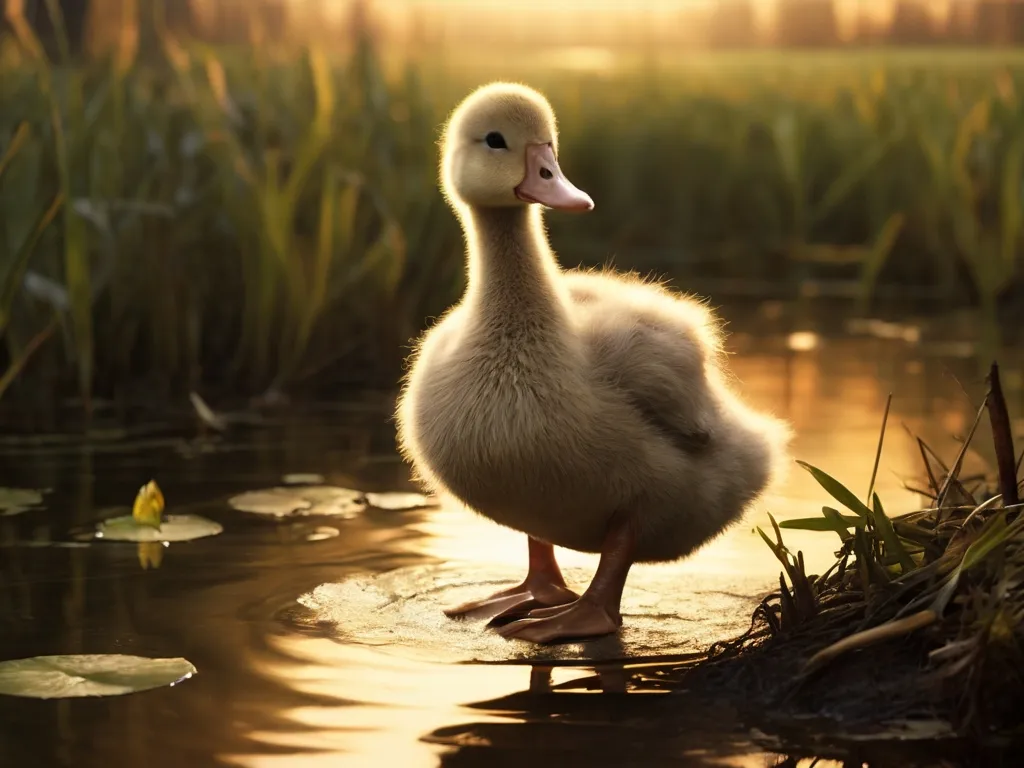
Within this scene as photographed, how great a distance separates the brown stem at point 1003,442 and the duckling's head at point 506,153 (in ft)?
4.28

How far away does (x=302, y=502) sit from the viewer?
6.33m

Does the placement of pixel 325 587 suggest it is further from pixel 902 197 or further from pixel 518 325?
pixel 902 197

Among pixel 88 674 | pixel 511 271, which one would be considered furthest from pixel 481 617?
pixel 88 674

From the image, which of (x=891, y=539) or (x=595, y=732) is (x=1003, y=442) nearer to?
(x=891, y=539)

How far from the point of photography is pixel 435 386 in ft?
16.2

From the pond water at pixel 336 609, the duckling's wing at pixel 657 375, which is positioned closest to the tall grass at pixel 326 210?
the pond water at pixel 336 609

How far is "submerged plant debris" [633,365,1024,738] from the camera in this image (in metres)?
3.73

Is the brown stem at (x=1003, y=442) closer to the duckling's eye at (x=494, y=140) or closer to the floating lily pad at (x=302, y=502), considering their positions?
the duckling's eye at (x=494, y=140)

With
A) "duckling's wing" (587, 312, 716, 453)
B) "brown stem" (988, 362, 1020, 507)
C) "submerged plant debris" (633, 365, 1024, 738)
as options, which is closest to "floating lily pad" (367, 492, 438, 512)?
"duckling's wing" (587, 312, 716, 453)

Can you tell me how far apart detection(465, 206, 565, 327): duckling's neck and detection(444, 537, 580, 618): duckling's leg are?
73 cm

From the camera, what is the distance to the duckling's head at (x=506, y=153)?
195 inches

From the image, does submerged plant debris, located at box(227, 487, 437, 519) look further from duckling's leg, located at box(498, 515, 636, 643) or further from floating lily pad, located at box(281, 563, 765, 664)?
duckling's leg, located at box(498, 515, 636, 643)

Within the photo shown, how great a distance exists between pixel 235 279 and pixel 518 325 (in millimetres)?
3908

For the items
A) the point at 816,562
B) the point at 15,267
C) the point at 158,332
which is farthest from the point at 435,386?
the point at 158,332
